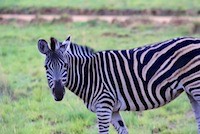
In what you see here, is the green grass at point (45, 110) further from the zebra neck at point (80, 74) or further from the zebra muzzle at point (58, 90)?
the zebra muzzle at point (58, 90)

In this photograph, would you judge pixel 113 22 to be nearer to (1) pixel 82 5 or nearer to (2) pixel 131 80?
(1) pixel 82 5

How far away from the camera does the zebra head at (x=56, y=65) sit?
6.18 metres

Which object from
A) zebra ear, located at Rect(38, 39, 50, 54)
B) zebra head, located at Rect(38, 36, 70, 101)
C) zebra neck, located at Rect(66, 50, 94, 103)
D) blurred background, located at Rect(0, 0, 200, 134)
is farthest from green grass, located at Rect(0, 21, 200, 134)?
zebra ear, located at Rect(38, 39, 50, 54)

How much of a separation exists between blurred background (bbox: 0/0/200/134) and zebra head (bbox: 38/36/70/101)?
Result: 6.29ft

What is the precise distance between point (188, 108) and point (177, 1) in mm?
19263

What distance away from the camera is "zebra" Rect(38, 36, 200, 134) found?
6.38 meters

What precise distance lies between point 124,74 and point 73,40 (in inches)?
482

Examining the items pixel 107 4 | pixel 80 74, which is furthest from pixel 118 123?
pixel 107 4

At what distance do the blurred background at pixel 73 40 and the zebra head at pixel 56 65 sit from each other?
1916 millimetres

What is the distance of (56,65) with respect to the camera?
20.5 ft

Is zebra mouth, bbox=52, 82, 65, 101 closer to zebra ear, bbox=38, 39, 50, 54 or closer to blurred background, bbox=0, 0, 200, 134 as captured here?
zebra ear, bbox=38, 39, 50, 54

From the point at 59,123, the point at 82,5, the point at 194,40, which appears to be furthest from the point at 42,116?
the point at 82,5

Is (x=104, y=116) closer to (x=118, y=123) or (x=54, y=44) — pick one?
(x=118, y=123)

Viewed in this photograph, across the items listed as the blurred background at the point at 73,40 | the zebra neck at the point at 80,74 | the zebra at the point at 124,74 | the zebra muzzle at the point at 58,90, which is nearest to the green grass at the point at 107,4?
the blurred background at the point at 73,40
